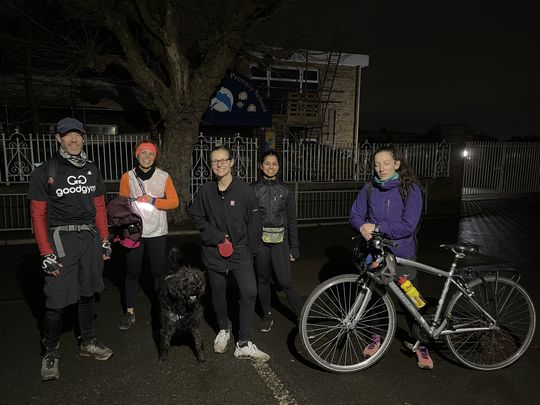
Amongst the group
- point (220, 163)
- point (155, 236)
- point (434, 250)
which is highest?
point (220, 163)

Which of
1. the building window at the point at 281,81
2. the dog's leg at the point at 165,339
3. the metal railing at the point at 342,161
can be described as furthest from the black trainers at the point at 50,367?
the building window at the point at 281,81

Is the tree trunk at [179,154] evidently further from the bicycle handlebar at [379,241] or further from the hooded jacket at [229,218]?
the bicycle handlebar at [379,241]

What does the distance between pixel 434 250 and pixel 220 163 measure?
6151 millimetres

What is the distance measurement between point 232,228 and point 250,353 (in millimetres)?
1162

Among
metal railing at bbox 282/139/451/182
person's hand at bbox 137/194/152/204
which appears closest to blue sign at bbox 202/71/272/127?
metal railing at bbox 282/139/451/182

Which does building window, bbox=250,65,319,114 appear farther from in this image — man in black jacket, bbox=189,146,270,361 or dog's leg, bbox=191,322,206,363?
dog's leg, bbox=191,322,206,363

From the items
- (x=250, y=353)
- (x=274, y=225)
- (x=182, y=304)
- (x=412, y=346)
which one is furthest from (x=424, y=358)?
(x=182, y=304)

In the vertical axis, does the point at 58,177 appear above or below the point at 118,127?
below

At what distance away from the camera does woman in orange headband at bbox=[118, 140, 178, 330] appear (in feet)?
13.6

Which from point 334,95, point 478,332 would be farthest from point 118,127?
point 478,332

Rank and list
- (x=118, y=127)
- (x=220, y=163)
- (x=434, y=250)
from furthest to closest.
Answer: (x=118, y=127)
(x=434, y=250)
(x=220, y=163)

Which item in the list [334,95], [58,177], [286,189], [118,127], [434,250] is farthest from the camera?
[334,95]

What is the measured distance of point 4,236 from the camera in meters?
9.05

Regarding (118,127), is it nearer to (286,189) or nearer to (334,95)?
(334,95)
